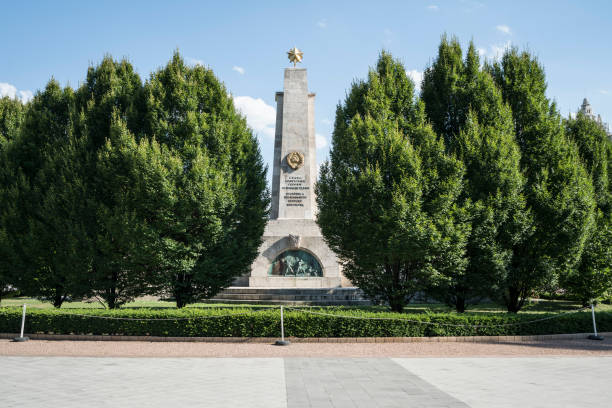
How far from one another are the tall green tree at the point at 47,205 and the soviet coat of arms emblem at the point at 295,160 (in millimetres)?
13995

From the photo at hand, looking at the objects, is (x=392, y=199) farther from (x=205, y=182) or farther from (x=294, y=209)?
(x=294, y=209)

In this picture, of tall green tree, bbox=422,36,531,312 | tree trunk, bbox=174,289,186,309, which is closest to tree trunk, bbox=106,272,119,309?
tree trunk, bbox=174,289,186,309

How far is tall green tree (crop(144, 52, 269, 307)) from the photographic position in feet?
55.4

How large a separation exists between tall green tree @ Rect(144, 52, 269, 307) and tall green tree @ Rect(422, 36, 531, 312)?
9.19 metres

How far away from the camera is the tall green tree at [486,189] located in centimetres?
1669

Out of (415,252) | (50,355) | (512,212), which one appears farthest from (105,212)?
(512,212)

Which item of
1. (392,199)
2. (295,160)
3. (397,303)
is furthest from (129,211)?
(295,160)

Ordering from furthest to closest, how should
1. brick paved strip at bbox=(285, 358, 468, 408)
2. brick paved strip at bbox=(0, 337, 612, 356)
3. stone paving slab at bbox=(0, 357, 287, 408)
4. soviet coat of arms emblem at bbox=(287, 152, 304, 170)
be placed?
1. soviet coat of arms emblem at bbox=(287, 152, 304, 170)
2. brick paved strip at bbox=(0, 337, 612, 356)
3. stone paving slab at bbox=(0, 357, 287, 408)
4. brick paved strip at bbox=(285, 358, 468, 408)

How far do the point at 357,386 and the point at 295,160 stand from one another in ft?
72.5

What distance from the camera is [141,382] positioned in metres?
8.85

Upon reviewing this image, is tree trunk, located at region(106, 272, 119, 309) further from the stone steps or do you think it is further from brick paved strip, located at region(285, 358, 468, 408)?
brick paved strip, located at region(285, 358, 468, 408)

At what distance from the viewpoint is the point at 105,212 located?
17203 millimetres

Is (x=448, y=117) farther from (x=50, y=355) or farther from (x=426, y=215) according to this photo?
(x=50, y=355)

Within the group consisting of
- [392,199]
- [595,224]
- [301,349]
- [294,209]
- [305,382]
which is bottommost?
[301,349]
